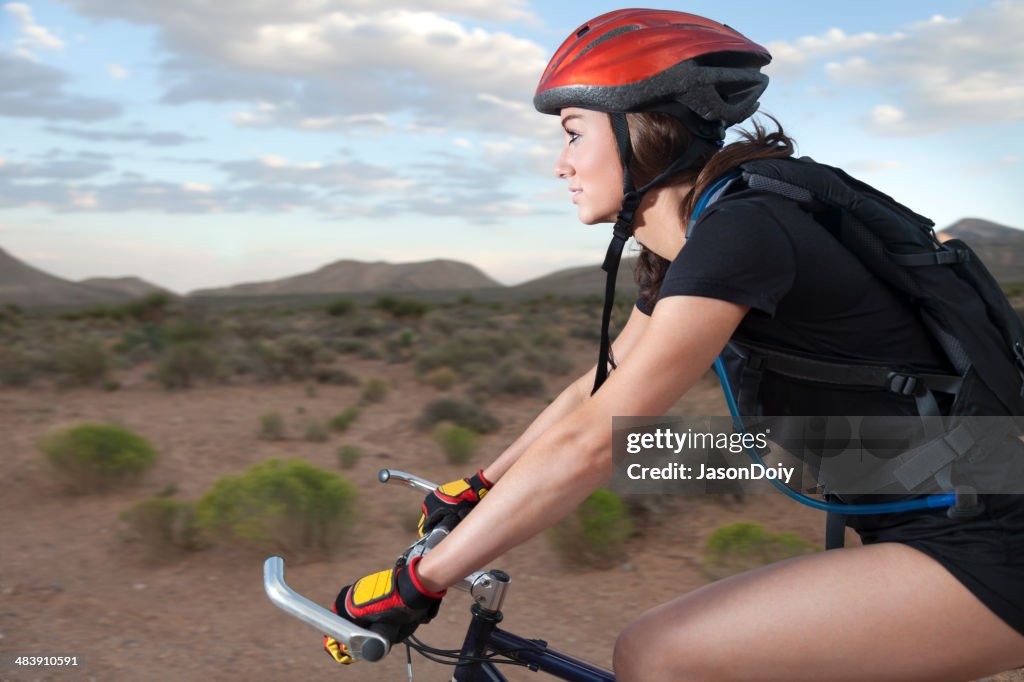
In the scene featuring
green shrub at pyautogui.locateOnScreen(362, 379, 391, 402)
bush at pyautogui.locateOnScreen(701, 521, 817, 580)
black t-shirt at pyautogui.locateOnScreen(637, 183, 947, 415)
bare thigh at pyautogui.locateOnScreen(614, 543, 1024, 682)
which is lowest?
bush at pyautogui.locateOnScreen(701, 521, 817, 580)

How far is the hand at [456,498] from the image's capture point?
1.98 m

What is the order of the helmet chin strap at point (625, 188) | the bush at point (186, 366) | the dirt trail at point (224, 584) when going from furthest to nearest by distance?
the bush at point (186, 366) → the dirt trail at point (224, 584) → the helmet chin strap at point (625, 188)

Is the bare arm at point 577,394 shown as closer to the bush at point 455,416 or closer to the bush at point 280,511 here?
the bush at point 280,511

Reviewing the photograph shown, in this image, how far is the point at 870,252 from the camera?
1.55 m

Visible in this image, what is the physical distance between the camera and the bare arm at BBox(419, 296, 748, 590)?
4.69 feet

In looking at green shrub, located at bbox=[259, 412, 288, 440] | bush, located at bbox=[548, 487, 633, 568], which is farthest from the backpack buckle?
green shrub, located at bbox=[259, 412, 288, 440]

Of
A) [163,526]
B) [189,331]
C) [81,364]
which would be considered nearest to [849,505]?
[163,526]

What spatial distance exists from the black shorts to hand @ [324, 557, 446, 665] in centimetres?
88

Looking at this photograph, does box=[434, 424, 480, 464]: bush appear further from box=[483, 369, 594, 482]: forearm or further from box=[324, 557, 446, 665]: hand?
box=[324, 557, 446, 665]: hand

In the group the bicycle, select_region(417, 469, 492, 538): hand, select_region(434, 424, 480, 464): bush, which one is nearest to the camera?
the bicycle

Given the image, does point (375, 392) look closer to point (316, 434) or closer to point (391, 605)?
point (316, 434)

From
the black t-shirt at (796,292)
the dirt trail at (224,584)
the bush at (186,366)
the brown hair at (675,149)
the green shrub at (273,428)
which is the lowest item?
the dirt trail at (224,584)

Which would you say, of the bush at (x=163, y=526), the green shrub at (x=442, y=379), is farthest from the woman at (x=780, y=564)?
the green shrub at (x=442, y=379)

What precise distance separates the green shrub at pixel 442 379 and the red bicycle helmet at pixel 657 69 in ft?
36.3
